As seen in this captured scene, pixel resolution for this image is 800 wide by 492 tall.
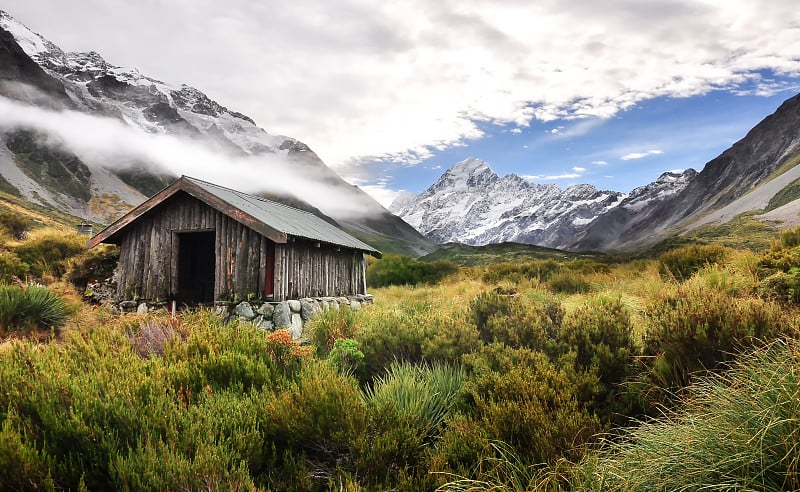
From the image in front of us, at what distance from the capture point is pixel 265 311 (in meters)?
10.5

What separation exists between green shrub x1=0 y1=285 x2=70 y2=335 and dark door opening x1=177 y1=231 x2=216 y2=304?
4.63m

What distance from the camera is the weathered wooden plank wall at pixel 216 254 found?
10.7m

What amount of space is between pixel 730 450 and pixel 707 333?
2287 mm

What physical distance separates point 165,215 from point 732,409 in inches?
474

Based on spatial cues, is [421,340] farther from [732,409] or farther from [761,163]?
[761,163]

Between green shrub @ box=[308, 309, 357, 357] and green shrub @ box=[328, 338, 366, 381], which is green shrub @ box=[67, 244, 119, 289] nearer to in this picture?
green shrub @ box=[308, 309, 357, 357]

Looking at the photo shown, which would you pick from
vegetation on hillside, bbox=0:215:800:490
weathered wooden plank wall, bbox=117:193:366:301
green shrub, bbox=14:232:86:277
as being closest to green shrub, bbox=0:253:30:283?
green shrub, bbox=14:232:86:277

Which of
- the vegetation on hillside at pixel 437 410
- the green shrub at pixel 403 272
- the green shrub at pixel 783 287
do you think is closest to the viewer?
the vegetation on hillside at pixel 437 410

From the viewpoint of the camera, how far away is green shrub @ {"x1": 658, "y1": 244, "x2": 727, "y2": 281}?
12426 mm

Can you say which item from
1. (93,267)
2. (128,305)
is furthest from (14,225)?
(128,305)

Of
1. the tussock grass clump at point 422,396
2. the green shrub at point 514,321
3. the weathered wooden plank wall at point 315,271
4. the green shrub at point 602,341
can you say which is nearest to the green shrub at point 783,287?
the green shrub at point 602,341

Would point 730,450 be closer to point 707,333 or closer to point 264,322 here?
point 707,333

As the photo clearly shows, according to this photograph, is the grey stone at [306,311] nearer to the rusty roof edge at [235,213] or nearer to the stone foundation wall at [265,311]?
the stone foundation wall at [265,311]

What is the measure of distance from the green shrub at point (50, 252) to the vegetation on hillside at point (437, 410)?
10.8 m
